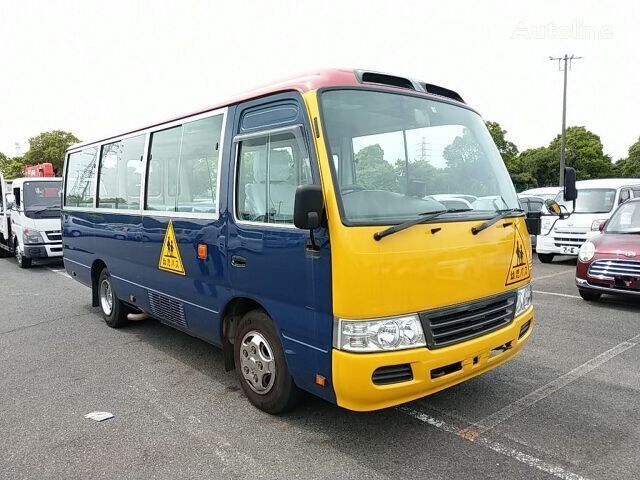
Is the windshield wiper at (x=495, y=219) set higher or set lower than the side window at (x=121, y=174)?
lower

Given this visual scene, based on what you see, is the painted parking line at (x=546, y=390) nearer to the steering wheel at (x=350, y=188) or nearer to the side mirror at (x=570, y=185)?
the side mirror at (x=570, y=185)

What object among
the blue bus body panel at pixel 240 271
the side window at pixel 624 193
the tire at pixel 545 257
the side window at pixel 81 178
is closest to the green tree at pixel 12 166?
the side window at pixel 81 178

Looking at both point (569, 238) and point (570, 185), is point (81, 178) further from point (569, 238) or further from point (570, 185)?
point (569, 238)

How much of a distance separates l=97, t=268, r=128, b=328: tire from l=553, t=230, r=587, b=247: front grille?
976cm

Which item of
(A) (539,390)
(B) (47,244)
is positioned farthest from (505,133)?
(A) (539,390)

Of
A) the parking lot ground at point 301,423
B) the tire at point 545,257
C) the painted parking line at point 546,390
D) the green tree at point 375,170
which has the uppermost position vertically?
the green tree at point 375,170

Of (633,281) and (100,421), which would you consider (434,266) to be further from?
(633,281)

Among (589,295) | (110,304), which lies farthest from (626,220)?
(110,304)

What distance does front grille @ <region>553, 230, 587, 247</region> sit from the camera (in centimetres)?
1147

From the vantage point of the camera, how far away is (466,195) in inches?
146

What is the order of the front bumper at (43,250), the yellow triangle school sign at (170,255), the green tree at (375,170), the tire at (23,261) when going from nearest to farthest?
1. the green tree at (375,170)
2. the yellow triangle school sign at (170,255)
3. the front bumper at (43,250)
4. the tire at (23,261)

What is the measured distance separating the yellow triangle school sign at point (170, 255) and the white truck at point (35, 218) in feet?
29.9

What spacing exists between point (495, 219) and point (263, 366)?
6.63 feet

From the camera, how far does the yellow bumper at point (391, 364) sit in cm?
298
